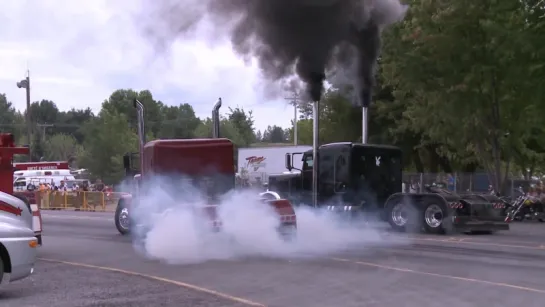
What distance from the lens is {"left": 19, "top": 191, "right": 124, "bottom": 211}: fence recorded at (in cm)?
3900

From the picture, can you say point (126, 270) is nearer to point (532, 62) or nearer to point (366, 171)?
point (366, 171)

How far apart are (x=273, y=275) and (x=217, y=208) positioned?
3.15 metres

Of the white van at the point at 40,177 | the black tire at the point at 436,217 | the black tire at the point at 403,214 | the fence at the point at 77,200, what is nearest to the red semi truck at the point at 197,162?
the black tire at the point at 403,214

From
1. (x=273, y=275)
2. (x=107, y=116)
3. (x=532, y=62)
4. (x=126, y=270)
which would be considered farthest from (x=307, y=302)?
(x=107, y=116)

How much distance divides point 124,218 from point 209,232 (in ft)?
19.8

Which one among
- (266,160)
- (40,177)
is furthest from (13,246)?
(40,177)

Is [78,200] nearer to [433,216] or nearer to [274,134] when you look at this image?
[433,216]

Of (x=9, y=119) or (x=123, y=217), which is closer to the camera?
(x=123, y=217)

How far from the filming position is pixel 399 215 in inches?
806

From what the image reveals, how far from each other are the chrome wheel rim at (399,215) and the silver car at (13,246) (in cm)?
1211

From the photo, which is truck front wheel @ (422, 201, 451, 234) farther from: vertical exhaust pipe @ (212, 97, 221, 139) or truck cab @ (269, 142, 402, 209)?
vertical exhaust pipe @ (212, 97, 221, 139)

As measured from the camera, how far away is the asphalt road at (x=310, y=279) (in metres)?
9.61

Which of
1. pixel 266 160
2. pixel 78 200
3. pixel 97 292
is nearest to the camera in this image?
pixel 97 292

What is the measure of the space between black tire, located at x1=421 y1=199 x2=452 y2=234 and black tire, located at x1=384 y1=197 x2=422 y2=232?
194mm
